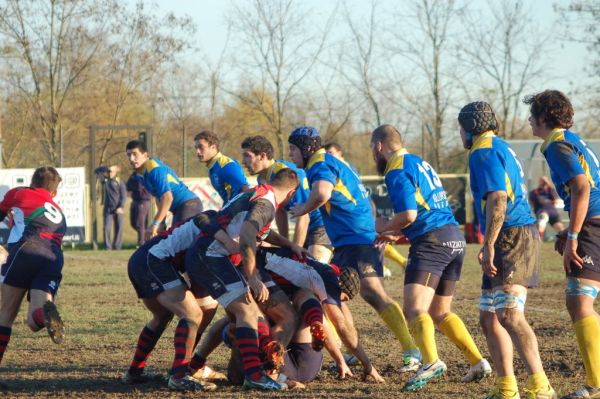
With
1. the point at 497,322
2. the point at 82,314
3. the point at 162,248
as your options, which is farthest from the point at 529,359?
the point at 82,314

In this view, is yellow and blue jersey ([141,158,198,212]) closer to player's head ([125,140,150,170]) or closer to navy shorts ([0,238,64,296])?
player's head ([125,140,150,170])

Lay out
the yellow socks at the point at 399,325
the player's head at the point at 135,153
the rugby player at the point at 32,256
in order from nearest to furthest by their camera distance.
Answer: the yellow socks at the point at 399,325, the rugby player at the point at 32,256, the player's head at the point at 135,153

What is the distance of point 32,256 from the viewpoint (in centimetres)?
814

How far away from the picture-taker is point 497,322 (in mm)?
6488

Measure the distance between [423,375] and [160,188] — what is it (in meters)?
5.97

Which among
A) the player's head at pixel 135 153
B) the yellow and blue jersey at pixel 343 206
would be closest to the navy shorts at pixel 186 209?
→ the player's head at pixel 135 153

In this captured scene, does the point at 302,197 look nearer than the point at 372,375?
No

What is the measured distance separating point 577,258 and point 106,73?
88.2ft

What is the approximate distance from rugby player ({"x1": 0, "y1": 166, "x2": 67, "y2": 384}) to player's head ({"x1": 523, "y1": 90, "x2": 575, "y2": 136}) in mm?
4213

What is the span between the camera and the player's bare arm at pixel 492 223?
20.5ft

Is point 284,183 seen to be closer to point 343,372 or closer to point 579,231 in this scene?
point 343,372

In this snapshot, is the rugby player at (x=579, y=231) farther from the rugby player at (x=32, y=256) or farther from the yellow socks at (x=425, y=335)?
the rugby player at (x=32, y=256)

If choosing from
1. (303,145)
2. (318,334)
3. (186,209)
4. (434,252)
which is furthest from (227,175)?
(318,334)

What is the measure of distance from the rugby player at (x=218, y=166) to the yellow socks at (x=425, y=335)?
472 cm
